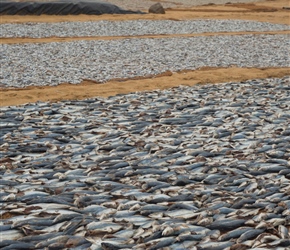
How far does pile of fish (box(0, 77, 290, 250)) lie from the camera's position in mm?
4426

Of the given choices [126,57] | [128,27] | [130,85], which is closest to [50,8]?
[128,27]

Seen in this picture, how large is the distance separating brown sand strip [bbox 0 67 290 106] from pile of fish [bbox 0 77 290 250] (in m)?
1.29

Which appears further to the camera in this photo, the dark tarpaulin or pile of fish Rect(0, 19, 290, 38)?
the dark tarpaulin

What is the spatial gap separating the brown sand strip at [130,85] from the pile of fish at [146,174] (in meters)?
1.29

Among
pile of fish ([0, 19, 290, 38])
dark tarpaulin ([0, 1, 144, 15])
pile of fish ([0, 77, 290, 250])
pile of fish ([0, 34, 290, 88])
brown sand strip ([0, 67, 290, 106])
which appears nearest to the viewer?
pile of fish ([0, 77, 290, 250])

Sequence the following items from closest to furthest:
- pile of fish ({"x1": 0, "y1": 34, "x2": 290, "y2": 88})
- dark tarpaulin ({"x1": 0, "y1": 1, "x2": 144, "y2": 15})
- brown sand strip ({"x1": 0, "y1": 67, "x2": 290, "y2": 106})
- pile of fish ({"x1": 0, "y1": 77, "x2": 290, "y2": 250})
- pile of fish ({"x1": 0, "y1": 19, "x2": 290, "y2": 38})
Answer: pile of fish ({"x1": 0, "y1": 77, "x2": 290, "y2": 250}), brown sand strip ({"x1": 0, "y1": 67, "x2": 290, "y2": 106}), pile of fish ({"x1": 0, "y1": 34, "x2": 290, "y2": 88}), pile of fish ({"x1": 0, "y1": 19, "x2": 290, "y2": 38}), dark tarpaulin ({"x1": 0, "y1": 1, "x2": 144, "y2": 15})

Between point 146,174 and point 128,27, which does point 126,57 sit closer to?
point 128,27

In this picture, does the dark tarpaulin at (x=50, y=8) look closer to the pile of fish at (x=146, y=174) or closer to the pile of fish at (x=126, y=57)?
the pile of fish at (x=126, y=57)

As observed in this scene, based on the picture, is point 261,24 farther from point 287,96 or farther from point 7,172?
point 7,172

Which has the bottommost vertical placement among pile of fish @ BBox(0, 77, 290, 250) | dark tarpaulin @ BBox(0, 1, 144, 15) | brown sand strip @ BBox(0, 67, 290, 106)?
pile of fish @ BBox(0, 77, 290, 250)

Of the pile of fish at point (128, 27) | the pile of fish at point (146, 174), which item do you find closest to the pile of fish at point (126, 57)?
the pile of fish at point (128, 27)

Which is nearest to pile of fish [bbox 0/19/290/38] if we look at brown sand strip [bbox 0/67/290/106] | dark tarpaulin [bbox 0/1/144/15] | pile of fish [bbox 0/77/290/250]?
dark tarpaulin [bbox 0/1/144/15]

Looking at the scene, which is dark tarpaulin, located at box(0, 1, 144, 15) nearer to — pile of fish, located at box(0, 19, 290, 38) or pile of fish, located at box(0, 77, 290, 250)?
pile of fish, located at box(0, 19, 290, 38)

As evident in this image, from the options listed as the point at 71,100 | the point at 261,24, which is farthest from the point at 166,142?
the point at 261,24
